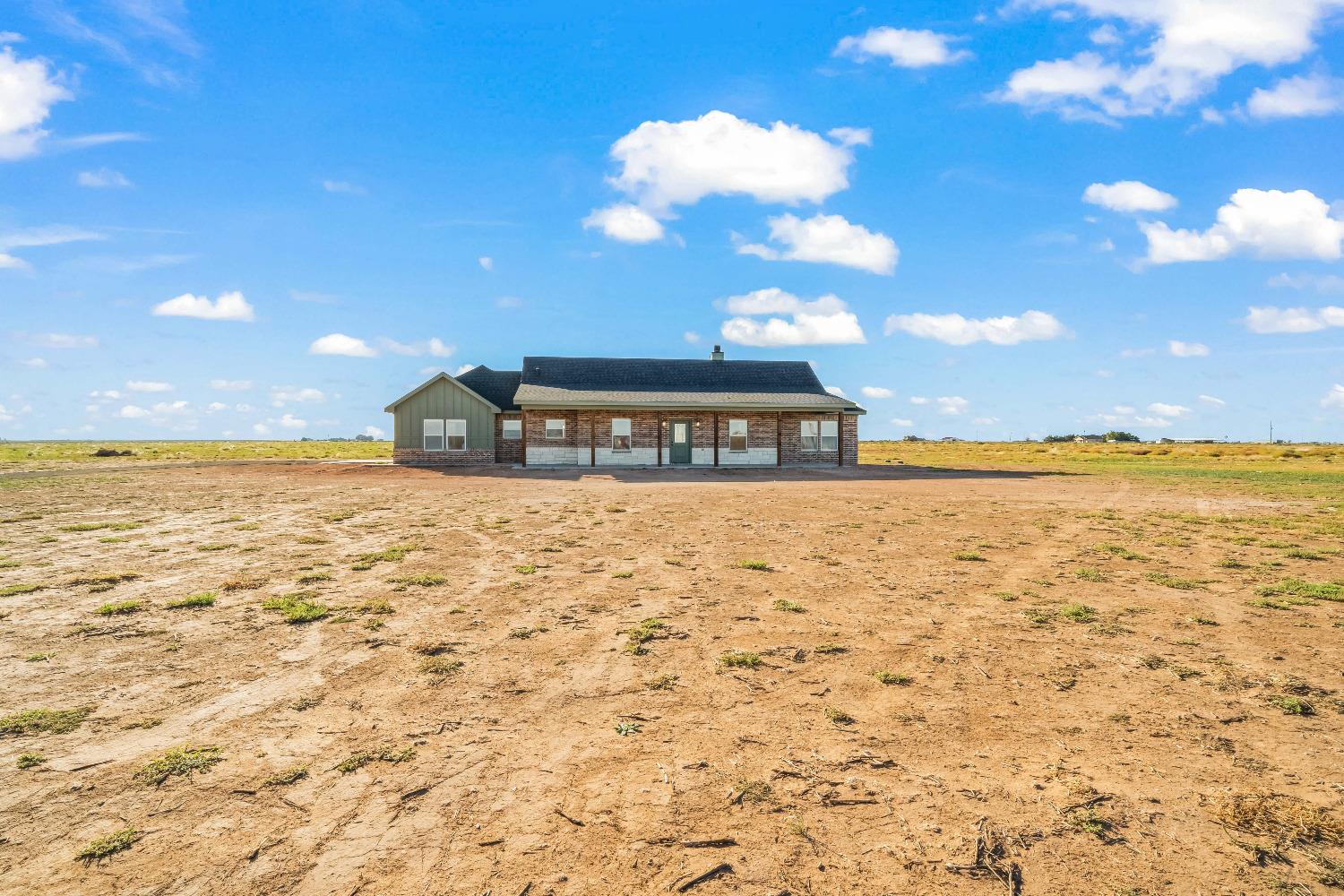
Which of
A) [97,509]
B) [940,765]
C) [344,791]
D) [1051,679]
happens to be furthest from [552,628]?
[97,509]

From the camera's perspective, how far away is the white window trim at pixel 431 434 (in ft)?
120

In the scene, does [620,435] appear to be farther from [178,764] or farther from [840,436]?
[178,764]

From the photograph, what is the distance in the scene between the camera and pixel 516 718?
5387mm

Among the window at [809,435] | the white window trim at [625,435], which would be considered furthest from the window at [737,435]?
the white window trim at [625,435]

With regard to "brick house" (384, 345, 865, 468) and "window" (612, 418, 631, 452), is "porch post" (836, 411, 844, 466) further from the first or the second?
"window" (612, 418, 631, 452)

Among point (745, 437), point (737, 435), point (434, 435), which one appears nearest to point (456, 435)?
point (434, 435)

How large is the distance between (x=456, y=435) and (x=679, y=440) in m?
12.3

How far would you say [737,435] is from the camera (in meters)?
37.2

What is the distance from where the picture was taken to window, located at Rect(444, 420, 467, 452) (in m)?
37.0

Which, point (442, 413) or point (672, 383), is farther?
point (672, 383)

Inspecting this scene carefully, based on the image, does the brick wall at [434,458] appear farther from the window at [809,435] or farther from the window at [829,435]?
the window at [829,435]

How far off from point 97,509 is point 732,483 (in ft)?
63.7

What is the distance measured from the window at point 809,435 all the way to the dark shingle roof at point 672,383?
4.59 ft

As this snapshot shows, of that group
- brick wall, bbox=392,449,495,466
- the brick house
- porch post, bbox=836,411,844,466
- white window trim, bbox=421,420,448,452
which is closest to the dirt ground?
the brick house
